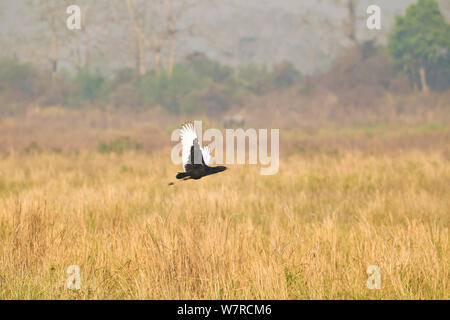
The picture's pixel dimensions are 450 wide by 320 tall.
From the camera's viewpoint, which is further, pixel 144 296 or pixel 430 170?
pixel 430 170

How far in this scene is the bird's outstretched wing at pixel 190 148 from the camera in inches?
106

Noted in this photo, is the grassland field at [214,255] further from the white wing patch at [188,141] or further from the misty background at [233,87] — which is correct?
the misty background at [233,87]

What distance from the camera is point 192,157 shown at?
273 cm

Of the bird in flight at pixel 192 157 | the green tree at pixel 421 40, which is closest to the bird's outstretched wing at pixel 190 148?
the bird in flight at pixel 192 157

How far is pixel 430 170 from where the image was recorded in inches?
338

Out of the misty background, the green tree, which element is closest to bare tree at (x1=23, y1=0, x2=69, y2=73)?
the misty background

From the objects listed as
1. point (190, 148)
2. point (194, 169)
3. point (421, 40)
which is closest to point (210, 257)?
point (194, 169)

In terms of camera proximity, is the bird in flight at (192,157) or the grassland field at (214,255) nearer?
the bird in flight at (192,157)

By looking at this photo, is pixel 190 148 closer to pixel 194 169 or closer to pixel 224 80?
pixel 194 169

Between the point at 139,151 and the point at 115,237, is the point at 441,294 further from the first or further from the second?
the point at 139,151

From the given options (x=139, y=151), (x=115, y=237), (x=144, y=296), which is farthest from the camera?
(x=139, y=151)

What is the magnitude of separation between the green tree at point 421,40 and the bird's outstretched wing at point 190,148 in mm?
29235
